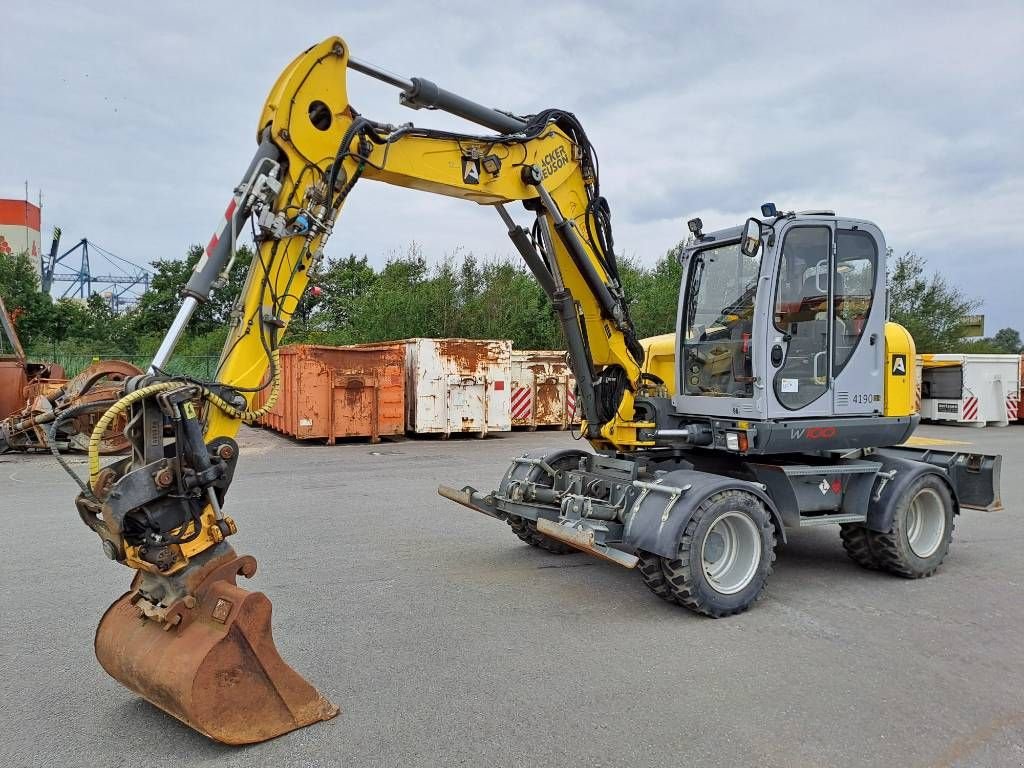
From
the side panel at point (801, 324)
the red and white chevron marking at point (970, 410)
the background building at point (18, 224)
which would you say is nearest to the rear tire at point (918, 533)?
the side panel at point (801, 324)

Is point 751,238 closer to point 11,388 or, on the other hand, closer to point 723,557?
point 723,557

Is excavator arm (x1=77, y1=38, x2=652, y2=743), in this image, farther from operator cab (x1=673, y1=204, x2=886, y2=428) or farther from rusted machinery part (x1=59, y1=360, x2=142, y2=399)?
rusted machinery part (x1=59, y1=360, x2=142, y2=399)

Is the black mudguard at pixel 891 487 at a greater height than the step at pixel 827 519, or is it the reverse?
the black mudguard at pixel 891 487

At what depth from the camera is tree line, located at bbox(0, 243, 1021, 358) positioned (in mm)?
23828

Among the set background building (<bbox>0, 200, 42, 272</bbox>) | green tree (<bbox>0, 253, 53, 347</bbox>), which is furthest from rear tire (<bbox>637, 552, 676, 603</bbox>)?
background building (<bbox>0, 200, 42, 272</bbox>)

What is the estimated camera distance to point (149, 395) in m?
3.70

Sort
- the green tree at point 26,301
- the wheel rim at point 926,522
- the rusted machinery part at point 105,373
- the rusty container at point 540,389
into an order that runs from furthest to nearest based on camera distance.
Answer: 1. the green tree at point 26,301
2. the rusty container at point 540,389
3. the rusted machinery part at point 105,373
4. the wheel rim at point 926,522

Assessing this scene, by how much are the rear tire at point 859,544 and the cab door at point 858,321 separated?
3.39 feet

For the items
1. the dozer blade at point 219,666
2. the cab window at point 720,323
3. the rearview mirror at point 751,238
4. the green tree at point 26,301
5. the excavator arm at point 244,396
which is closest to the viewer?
the dozer blade at point 219,666

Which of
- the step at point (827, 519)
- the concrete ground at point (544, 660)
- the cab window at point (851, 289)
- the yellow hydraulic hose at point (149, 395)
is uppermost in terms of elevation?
the cab window at point (851, 289)

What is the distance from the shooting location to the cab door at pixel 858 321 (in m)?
6.15

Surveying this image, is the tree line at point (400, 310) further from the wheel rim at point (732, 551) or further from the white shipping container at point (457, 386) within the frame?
the wheel rim at point (732, 551)

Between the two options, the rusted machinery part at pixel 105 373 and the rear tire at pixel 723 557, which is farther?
the rusted machinery part at pixel 105 373

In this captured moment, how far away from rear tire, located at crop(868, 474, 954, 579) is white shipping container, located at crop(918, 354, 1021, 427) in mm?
17201
